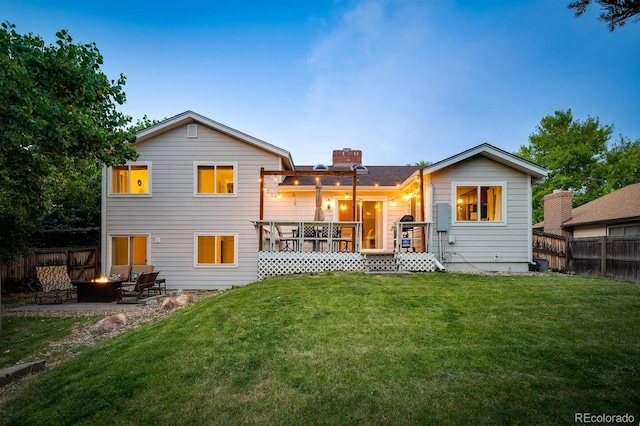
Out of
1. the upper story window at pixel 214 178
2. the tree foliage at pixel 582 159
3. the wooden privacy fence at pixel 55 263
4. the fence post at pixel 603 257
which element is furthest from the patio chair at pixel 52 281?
the tree foliage at pixel 582 159

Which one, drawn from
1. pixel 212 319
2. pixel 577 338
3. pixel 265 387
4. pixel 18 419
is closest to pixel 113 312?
pixel 212 319

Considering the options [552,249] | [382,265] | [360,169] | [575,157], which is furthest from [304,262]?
[575,157]

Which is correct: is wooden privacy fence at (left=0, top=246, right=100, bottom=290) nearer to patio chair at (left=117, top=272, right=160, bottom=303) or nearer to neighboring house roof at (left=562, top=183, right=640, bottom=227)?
patio chair at (left=117, top=272, right=160, bottom=303)

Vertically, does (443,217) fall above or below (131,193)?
below

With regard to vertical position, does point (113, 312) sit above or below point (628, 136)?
below

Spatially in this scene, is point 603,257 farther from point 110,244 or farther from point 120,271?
point 110,244

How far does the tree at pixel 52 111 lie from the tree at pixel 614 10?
759 centimetres

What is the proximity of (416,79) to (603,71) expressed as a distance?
25580 millimetres

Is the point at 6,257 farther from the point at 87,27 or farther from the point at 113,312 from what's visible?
the point at 87,27

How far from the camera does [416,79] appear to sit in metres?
27.4

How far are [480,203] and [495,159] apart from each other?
161cm

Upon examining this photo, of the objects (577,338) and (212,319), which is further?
(212,319)

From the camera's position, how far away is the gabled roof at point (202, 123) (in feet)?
37.8

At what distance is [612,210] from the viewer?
1428 cm
